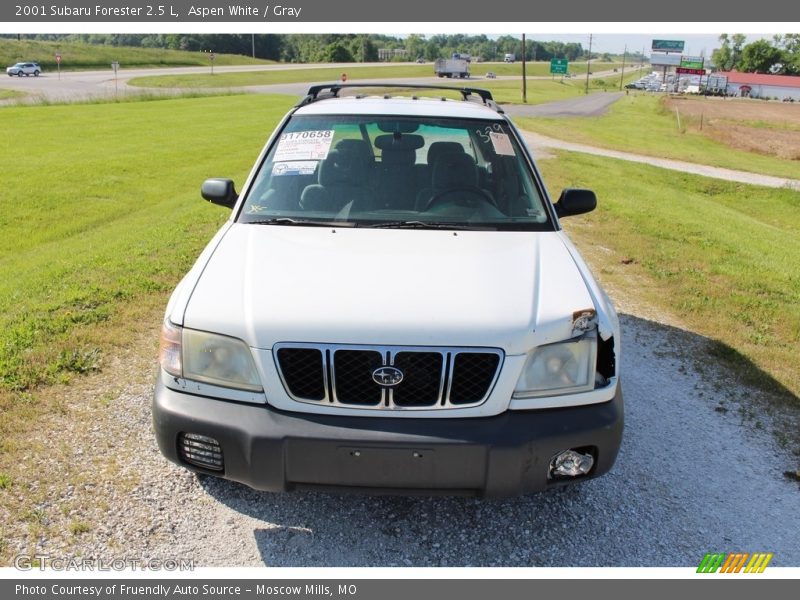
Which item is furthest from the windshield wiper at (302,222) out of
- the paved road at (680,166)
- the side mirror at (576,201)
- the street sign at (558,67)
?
the street sign at (558,67)

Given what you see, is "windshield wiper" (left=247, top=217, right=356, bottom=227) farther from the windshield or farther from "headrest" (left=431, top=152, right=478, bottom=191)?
"headrest" (left=431, top=152, right=478, bottom=191)

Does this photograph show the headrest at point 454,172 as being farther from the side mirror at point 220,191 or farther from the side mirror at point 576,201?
the side mirror at point 220,191

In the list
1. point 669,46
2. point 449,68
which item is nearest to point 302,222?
point 449,68

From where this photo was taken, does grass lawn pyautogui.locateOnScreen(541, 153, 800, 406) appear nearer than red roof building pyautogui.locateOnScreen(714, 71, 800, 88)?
Yes

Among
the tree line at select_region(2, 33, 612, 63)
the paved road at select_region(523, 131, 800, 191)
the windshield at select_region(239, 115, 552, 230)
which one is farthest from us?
the tree line at select_region(2, 33, 612, 63)

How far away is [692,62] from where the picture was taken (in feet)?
411

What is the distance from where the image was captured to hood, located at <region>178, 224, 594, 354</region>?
8.84 feet

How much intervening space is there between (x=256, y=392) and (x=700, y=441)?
8.91 ft

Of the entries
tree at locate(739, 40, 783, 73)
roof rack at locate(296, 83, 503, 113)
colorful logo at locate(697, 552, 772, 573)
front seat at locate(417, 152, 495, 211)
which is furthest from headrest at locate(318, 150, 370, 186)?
tree at locate(739, 40, 783, 73)

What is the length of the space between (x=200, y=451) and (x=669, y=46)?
15133 cm

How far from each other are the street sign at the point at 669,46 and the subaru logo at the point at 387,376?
148491mm

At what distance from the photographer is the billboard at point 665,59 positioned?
424 feet

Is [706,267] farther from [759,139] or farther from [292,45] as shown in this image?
[292,45]

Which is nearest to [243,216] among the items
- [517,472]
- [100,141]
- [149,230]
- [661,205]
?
[517,472]
